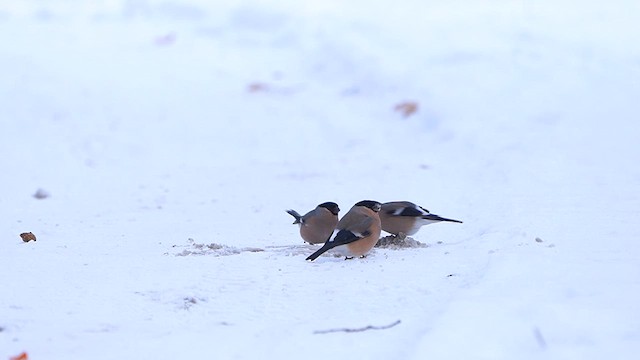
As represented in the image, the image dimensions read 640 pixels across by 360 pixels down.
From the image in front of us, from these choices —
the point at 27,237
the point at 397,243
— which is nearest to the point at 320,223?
the point at 397,243

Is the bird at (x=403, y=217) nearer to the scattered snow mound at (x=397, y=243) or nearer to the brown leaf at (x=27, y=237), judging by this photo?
the scattered snow mound at (x=397, y=243)

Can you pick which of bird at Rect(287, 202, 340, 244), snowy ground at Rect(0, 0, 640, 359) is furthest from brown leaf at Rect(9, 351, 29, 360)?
bird at Rect(287, 202, 340, 244)

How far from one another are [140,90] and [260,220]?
7.81m

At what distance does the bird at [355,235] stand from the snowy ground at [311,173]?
118 mm

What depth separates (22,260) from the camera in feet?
20.4

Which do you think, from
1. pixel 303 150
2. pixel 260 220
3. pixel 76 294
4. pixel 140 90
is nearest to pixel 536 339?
pixel 76 294

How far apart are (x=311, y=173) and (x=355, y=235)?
15.5 feet

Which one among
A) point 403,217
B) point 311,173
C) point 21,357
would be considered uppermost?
point 21,357

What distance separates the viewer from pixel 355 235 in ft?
19.0

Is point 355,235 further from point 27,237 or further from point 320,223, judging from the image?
point 27,237

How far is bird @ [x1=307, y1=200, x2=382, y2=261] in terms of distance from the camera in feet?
19.0

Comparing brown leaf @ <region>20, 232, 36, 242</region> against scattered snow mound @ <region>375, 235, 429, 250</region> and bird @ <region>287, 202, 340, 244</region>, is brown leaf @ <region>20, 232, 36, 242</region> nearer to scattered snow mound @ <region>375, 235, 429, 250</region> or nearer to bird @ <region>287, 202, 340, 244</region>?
bird @ <region>287, 202, 340, 244</region>

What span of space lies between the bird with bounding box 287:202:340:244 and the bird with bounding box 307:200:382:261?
0.52 meters

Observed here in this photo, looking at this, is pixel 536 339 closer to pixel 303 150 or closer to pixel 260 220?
pixel 260 220
